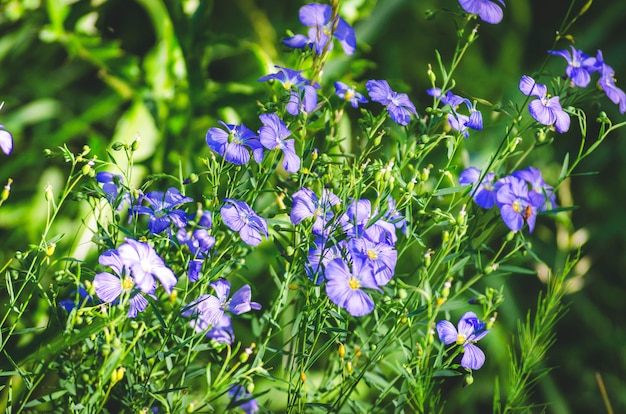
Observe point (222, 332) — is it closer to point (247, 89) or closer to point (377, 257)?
point (377, 257)

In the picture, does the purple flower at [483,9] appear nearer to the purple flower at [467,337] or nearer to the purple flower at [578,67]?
the purple flower at [578,67]

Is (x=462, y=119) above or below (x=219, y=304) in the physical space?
above

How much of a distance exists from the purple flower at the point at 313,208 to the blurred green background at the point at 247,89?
1.67 ft

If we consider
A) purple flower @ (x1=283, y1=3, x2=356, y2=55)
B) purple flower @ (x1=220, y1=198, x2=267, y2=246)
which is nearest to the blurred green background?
purple flower @ (x1=283, y1=3, x2=356, y2=55)

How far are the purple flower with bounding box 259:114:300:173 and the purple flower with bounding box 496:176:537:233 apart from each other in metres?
0.23

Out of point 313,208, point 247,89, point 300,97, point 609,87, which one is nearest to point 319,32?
point 300,97

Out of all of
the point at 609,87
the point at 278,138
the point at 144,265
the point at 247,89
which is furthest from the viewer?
the point at 247,89

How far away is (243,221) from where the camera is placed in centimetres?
63

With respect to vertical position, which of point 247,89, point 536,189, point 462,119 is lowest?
point 247,89

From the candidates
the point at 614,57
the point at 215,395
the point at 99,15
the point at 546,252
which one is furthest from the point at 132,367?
the point at 614,57

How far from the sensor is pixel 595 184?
5.95 feet

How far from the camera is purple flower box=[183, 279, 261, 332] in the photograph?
→ 2.16 ft

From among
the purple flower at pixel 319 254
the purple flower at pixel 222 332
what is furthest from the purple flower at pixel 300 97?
the purple flower at pixel 222 332

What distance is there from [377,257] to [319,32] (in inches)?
11.2
